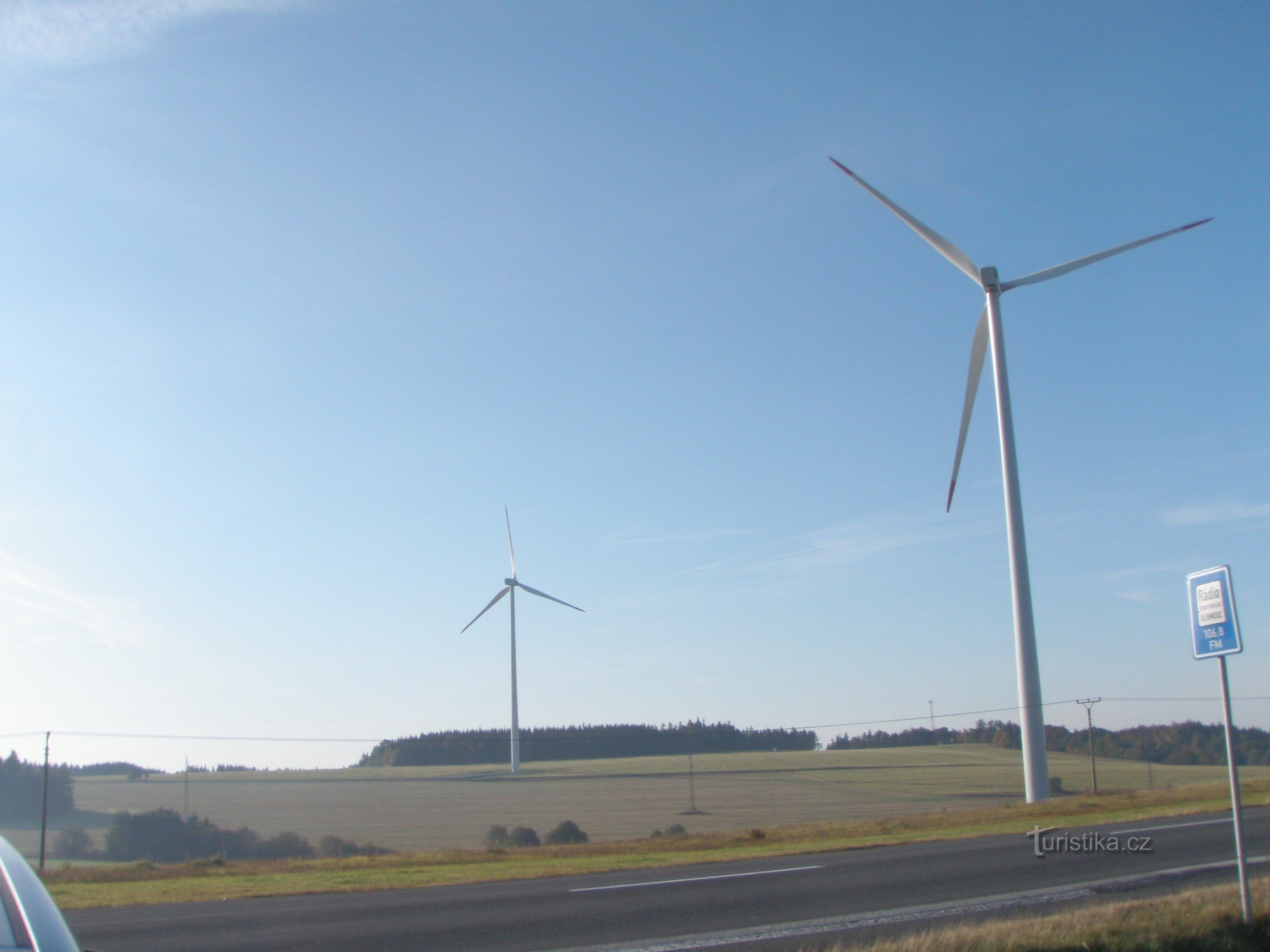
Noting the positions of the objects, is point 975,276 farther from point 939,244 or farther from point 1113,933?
point 1113,933

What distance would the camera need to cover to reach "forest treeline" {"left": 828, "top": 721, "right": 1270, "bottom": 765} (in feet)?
268

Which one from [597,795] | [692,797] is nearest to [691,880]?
[692,797]

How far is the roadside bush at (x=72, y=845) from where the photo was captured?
3362 cm

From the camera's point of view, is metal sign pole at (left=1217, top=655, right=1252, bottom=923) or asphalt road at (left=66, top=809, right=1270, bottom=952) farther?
asphalt road at (left=66, top=809, right=1270, bottom=952)

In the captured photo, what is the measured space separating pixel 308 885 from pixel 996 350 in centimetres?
2938

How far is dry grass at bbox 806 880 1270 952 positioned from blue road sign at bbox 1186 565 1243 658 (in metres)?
2.78

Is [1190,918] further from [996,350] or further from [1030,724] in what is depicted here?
[996,350]

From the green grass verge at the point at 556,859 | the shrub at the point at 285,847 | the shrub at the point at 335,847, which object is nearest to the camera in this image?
the green grass verge at the point at 556,859

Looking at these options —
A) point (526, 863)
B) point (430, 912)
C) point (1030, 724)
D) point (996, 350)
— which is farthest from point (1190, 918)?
point (996, 350)

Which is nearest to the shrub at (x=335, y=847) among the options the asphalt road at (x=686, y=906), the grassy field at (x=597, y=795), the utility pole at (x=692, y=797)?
the grassy field at (x=597, y=795)

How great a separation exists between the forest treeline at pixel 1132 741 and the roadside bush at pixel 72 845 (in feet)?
167

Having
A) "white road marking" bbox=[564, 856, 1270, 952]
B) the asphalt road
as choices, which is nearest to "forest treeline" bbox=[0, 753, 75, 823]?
the asphalt road

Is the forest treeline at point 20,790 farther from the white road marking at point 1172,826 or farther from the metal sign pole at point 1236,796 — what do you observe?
the metal sign pole at point 1236,796

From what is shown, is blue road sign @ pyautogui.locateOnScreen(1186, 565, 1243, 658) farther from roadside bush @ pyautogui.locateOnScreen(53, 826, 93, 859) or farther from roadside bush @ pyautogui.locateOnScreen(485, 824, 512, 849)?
roadside bush @ pyautogui.locateOnScreen(53, 826, 93, 859)
